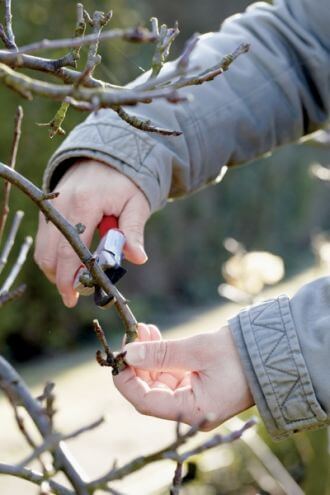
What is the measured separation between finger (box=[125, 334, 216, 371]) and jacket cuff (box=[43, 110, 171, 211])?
0.36 meters

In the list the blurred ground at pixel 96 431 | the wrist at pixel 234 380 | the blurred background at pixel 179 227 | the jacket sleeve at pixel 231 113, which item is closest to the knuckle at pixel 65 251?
the jacket sleeve at pixel 231 113

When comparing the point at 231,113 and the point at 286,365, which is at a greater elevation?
the point at 231,113

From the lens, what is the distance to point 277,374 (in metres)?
1.58

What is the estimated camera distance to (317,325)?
A: 1.62 metres

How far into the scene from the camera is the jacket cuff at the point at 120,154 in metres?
1.82

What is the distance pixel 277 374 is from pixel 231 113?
0.68 m

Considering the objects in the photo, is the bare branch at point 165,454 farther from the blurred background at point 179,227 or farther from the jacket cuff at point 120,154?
the blurred background at point 179,227

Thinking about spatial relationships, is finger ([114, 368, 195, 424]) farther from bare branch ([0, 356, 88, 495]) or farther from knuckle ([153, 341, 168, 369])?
bare branch ([0, 356, 88, 495])

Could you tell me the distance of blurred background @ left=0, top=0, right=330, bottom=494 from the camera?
21.0 ft

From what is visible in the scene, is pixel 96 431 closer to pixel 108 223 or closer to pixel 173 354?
pixel 108 223

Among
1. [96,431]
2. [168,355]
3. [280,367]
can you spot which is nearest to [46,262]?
[168,355]

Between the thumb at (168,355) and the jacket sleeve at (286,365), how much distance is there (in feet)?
0.25

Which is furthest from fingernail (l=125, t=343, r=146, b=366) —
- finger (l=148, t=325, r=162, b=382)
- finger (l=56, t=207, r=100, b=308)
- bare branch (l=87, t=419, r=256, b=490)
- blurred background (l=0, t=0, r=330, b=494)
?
blurred background (l=0, t=0, r=330, b=494)

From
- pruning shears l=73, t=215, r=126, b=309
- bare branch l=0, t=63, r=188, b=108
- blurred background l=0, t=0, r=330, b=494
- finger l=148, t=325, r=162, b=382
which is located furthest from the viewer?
blurred background l=0, t=0, r=330, b=494
